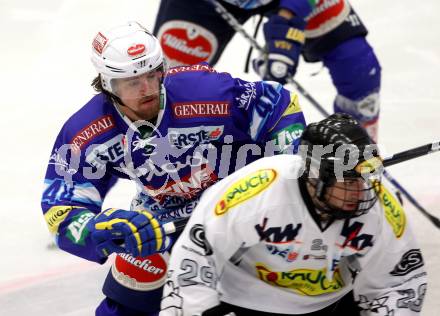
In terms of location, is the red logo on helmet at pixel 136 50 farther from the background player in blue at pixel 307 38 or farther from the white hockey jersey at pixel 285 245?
the background player in blue at pixel 307 38

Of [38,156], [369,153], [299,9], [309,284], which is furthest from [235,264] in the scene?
[38,156]

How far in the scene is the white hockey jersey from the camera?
8.30ft

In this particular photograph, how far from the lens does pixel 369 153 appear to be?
2428mm

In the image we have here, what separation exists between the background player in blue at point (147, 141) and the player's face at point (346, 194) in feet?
2.18

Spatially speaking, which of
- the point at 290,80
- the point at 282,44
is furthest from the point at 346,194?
the point at 290,80

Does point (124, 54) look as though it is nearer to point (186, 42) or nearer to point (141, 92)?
point (141, 92)

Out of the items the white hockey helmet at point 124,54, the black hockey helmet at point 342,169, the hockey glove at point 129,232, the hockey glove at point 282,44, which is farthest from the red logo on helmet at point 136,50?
the hockey glove at point 282,44

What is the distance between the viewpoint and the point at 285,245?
8.45ft

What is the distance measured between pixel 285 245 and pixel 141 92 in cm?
72

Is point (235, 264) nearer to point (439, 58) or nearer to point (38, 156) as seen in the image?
point (38, 156)

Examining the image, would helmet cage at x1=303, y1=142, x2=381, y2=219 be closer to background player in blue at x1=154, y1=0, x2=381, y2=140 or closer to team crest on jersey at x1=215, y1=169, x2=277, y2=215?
team crest on jersey at x1=215, y1=169, x2=277, y2=215

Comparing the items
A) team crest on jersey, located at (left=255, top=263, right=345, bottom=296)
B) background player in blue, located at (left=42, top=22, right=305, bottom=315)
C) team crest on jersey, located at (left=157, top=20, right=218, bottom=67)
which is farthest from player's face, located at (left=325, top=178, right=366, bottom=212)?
team crest on jersey, located at (left=157, top=20, right=218, bottom=67)

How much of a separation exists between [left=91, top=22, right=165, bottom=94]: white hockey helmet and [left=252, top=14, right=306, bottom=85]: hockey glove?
123 centimetres

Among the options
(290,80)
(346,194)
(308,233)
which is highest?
(346,194)
